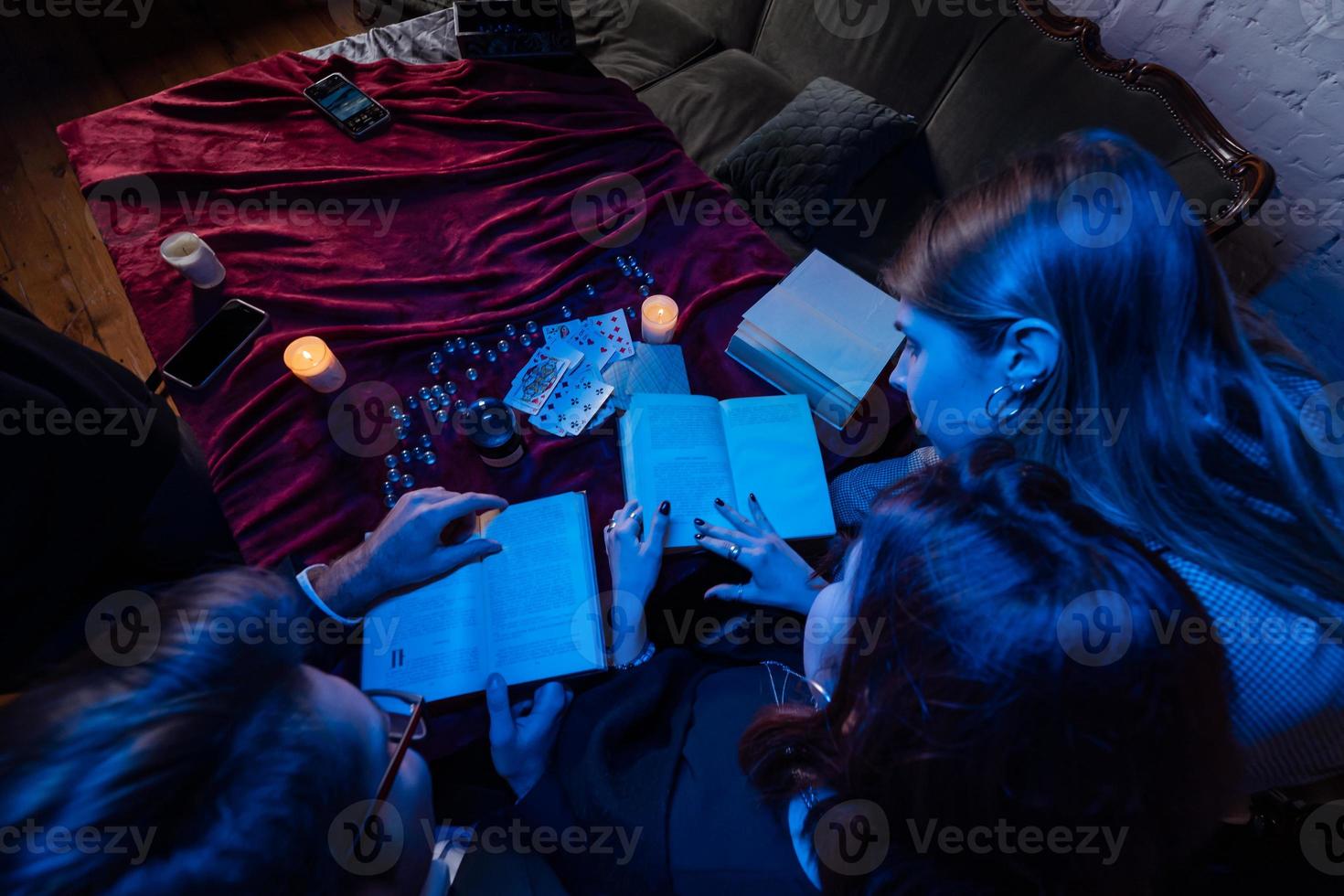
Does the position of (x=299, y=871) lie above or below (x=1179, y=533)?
below

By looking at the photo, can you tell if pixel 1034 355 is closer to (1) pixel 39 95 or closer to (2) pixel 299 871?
(2) pixel 299 871

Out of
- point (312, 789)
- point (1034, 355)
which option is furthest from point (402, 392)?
point (1034, 355)

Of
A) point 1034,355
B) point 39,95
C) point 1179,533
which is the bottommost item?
point 39,95

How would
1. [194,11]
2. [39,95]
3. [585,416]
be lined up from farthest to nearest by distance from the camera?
[194,11] < [39,95] < [585,416]

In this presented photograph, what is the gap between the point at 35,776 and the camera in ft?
1.54

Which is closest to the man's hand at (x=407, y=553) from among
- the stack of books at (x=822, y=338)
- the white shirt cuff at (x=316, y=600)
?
the white shirt cuff at (x=316, y=600)

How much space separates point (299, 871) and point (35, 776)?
0.22 m

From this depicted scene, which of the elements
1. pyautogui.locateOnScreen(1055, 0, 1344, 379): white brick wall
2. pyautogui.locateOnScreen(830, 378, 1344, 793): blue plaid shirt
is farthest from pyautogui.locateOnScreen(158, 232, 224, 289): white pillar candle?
pyautogui.locateOnScreen(1055, 0, 1344, 379): white brick wall

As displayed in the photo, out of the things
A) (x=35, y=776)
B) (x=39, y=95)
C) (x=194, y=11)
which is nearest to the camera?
(x=35, y=776)

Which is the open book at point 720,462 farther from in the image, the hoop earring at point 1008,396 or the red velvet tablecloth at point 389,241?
the hoop earring at point 1008,396

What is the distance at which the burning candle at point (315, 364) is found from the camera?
1.22m

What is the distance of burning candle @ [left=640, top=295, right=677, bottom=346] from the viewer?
132 cm

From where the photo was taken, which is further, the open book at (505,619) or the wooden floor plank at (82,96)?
the wooden floor plank at (82,96)

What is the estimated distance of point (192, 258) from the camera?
130 centimetres
